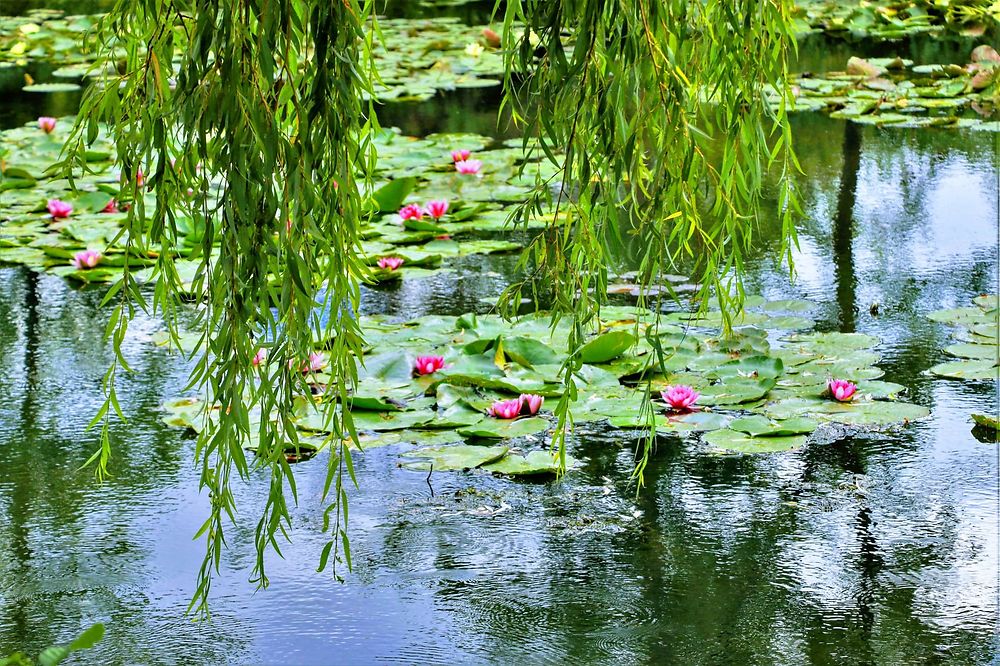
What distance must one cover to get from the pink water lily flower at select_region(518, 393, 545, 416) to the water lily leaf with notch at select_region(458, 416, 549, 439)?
3 cm

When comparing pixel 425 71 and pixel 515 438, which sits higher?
pixel 425 71

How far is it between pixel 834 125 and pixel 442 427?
4005 mm

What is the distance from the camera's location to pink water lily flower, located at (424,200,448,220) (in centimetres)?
516

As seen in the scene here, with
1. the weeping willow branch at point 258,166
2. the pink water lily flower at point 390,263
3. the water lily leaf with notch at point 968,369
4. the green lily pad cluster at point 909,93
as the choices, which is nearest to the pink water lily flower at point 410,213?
the pink water lily flower at point 390,263

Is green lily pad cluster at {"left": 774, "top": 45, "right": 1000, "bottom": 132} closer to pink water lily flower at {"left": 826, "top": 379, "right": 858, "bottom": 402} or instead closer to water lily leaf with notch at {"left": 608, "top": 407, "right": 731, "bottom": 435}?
pink water lily flower at {"left": 826, "top": 379, "right": 858, "bottom": 402}

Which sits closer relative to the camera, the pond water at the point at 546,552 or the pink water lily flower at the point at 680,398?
the pond water at the point at 546,552

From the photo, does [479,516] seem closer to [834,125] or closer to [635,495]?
[635,495]

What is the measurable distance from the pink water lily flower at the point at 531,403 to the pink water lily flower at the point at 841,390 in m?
0.75

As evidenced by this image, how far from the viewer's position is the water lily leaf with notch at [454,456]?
3008 millimetres

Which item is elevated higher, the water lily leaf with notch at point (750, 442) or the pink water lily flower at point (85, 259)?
the pink water lily flower at point (85, 259)

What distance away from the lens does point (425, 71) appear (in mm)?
→ 8398

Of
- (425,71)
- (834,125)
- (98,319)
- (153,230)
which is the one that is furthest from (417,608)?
(425,71)

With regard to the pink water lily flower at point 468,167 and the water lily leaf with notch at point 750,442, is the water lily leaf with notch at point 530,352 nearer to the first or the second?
the water lily leaf with notch at point 750,442

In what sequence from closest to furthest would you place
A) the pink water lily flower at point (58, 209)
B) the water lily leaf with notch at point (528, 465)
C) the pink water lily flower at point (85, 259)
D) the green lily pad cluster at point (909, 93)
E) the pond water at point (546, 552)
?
the pond water at point (546, 552)
the water lily leaf with notch at point (528, 465)
the pink water lily flower at point (85, 259)
the pink water lily flower at point (58, 209)
the green lily pad cluster at point (909, 93)
